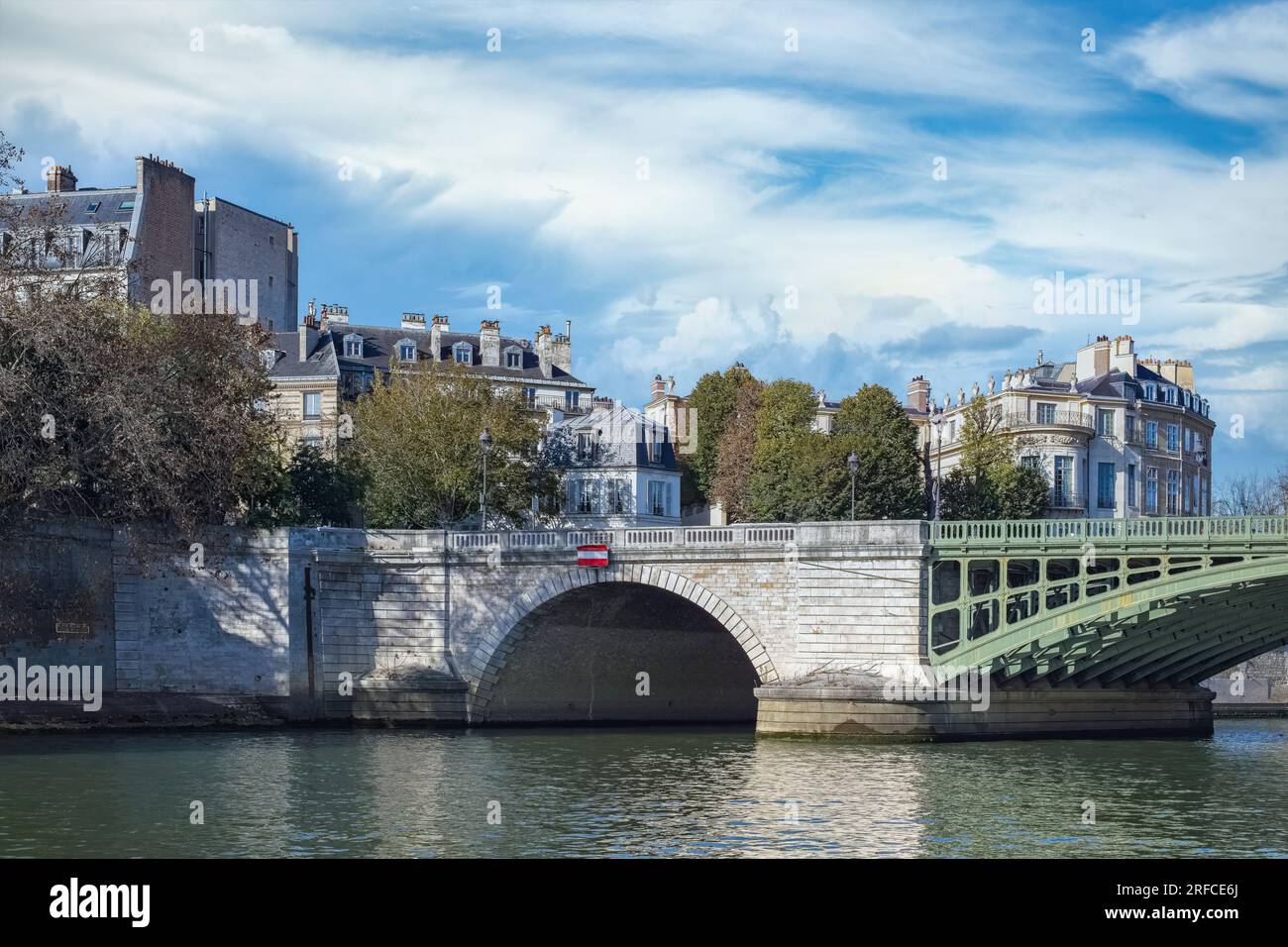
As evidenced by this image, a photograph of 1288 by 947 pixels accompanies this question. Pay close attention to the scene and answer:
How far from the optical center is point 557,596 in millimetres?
41594

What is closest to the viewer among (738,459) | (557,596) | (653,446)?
(557,596)

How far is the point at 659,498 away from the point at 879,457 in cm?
880

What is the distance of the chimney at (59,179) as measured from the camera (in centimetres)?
5975

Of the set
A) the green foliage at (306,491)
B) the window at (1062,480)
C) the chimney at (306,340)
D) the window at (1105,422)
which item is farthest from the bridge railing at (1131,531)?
the chimney at (306,340)

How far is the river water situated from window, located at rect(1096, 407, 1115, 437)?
82.5 feet

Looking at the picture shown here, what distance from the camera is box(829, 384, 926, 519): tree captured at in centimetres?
5533

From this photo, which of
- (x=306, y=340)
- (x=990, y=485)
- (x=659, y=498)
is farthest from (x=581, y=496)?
(x=990, y=485)

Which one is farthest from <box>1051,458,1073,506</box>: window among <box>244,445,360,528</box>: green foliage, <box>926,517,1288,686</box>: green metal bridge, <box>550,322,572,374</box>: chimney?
<box>244,445,360,528</box>: green foliage

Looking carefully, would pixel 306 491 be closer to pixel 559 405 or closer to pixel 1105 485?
pixel 559 405

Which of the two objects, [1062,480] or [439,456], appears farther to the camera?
[1062,480]

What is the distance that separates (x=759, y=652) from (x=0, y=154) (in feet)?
65.9

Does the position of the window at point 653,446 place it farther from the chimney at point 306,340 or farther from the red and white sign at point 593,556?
the red and white sign at point 593,556
